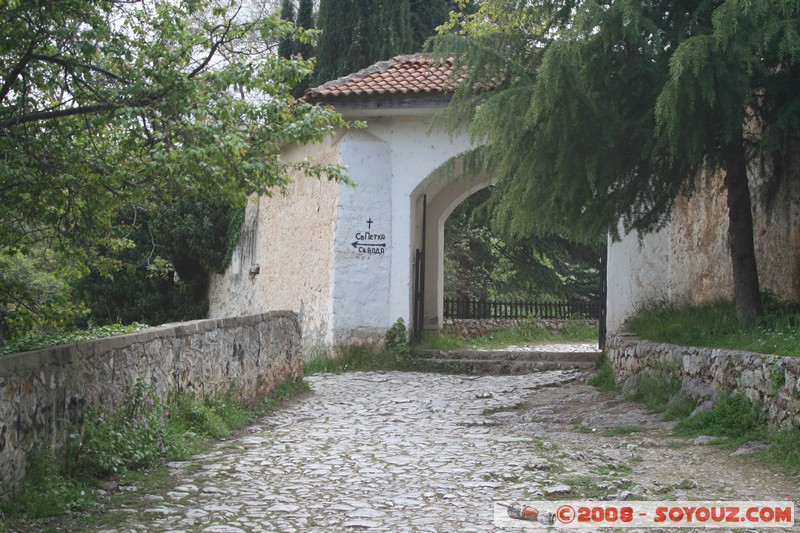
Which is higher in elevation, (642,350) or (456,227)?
(456,227)

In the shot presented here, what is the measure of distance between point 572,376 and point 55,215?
766cm

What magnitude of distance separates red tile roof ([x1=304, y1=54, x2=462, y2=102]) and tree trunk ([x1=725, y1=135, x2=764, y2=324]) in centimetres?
543

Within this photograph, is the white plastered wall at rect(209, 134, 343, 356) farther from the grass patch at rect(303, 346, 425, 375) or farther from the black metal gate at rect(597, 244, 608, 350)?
the black metal gate at rect(597, 244, 608, 350)

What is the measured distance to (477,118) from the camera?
8641mm

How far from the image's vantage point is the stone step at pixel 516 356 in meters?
14.1

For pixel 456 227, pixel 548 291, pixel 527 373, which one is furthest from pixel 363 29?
pixel 527 373

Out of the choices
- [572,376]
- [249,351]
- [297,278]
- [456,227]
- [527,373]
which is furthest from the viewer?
[456,227]

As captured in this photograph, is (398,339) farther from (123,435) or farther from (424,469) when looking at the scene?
(123,435)

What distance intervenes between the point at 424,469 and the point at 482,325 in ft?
46.5

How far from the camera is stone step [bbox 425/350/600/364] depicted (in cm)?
1406

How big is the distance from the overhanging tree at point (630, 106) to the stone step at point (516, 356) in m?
4.76

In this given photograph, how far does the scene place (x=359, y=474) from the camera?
600 centimetres

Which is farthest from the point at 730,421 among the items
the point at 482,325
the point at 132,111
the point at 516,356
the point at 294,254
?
the point at 482,325

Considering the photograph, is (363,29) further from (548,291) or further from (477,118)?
(477,118)
